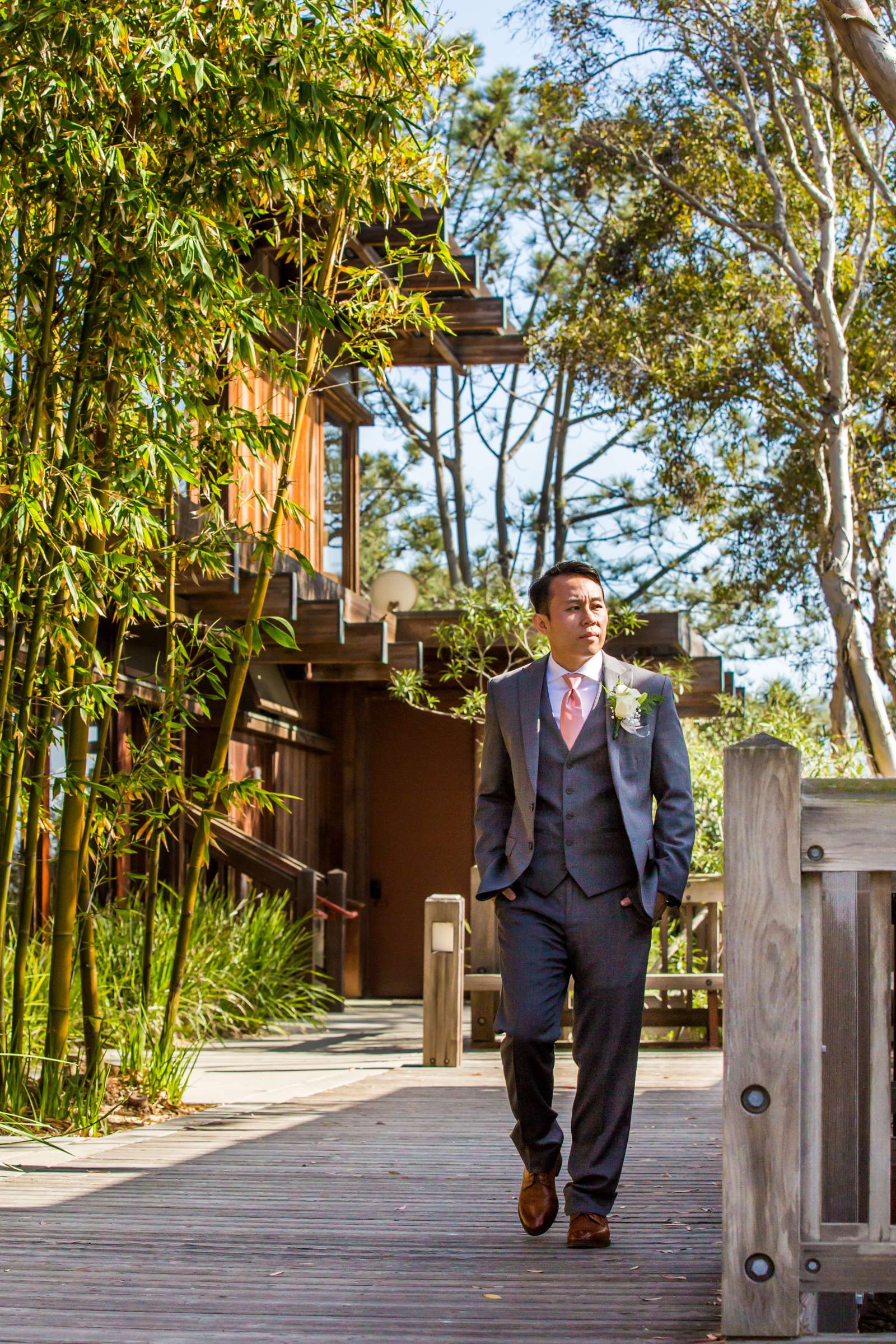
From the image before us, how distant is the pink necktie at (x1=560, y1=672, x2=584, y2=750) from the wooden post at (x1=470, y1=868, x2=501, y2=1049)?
4533mm

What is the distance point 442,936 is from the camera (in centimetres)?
715

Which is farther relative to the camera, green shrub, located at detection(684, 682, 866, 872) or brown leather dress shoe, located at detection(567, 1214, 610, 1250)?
green shrub, located at detection(684, 682, 866, 872)

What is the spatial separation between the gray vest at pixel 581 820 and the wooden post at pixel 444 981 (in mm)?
3650

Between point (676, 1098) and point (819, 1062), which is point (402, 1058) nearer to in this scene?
point (676, 1098)

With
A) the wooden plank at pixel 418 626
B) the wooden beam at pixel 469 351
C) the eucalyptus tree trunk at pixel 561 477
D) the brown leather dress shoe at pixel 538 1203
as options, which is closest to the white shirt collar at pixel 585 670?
the brown leather dress shoe at pixel 538 1203

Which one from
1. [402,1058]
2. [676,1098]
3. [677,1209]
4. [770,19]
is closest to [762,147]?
[770,19]

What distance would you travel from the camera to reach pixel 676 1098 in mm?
6004

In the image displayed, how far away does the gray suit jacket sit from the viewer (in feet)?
11.2

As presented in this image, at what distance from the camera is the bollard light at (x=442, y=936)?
713 cm

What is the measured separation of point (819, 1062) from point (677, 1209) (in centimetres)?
137

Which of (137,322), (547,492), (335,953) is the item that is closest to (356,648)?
(335,953)

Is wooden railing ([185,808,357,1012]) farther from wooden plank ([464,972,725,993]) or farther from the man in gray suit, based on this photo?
the man in gray suit

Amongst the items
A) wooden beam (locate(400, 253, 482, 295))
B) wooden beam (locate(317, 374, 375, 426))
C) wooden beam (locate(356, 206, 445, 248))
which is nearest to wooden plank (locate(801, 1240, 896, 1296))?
wooden beam (locate(400, 253, 482, 295))

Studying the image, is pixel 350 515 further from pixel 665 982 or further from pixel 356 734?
pixel 665 982
